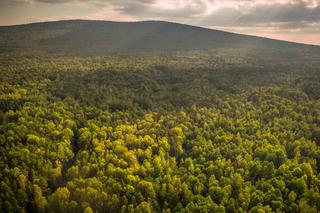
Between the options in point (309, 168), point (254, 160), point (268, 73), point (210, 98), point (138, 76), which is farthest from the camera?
point (268, 73)

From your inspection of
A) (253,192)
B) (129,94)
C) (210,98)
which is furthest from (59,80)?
(253,192)

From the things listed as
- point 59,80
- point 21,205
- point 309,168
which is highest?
point 59,80

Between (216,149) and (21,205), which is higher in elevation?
(216,149)

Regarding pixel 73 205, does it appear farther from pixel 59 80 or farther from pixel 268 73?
pixel 268 73

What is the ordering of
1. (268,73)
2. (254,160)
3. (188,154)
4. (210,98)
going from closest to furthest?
(254,160) → (188,154) → (210,98) → (268,73)

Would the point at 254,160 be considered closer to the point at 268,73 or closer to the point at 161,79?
the point at 161,79

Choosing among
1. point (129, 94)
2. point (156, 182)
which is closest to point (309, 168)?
point (156, 182)

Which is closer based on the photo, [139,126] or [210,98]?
[139,126]
